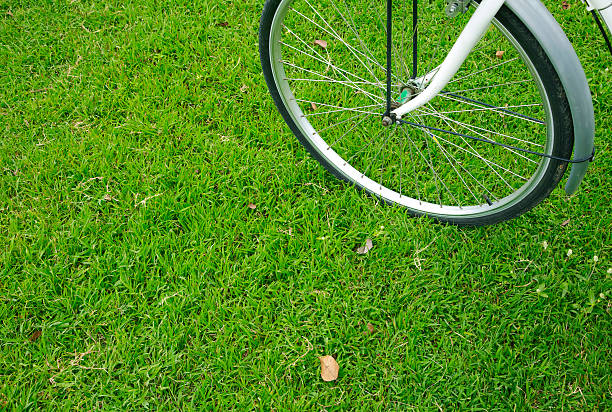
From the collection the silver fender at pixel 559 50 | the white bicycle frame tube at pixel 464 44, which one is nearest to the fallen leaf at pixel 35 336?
the white bicycle frame tube at pixel 464 44

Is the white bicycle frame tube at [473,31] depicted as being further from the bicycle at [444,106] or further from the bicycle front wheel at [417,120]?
the bicycle front wheel at [417,120]

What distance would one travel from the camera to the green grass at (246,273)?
2.01 metres

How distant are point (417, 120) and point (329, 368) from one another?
1.52m

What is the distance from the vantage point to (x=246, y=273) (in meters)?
2.31

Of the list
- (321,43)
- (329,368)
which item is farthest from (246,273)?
(321,43)

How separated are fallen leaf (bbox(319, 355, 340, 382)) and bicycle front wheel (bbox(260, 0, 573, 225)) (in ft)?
2.97

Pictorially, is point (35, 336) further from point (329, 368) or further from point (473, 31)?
point (473, 31)

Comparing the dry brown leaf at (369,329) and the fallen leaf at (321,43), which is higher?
the fallen leaf at (321,43)

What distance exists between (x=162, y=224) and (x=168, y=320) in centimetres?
55

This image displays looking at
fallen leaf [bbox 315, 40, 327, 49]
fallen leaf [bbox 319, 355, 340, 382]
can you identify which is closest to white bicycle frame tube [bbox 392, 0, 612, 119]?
fallen leaf [bbox 319, 355, 340, 382]

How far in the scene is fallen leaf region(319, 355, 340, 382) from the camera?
2016 mm

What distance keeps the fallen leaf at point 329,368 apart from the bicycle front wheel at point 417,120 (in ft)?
2.97

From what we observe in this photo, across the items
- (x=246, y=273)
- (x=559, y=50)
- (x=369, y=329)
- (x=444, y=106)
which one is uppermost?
(x=559, y=50)

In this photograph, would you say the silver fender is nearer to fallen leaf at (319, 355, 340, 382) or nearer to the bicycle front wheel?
the bicycle front wheel
